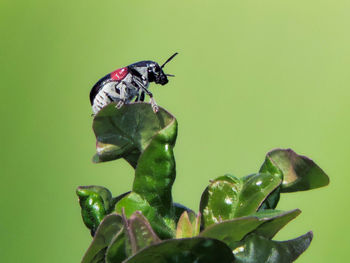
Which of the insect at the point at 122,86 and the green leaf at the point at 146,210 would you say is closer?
the green leaf at the point at 146,210

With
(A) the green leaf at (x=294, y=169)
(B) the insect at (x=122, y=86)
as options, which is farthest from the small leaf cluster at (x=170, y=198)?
(B) the insect at (x=122, y=86)

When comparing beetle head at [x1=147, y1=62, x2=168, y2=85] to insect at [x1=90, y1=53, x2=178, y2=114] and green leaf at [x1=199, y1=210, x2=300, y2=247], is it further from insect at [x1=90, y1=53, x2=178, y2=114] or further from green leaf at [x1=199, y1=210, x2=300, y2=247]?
green leaf at [x1=199, y1=210, x2=300, y2=247]

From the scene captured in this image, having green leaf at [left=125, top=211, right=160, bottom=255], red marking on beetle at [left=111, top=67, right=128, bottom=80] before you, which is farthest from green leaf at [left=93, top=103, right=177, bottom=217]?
red marking on beetle at [left=111, top=67, right=128, bottom=80]

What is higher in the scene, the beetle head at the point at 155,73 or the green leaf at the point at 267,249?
the beetle head at the point at 155,73

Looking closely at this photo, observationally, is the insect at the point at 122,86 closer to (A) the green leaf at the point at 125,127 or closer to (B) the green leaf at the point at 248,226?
(A) the green leaf at the point at 125,127

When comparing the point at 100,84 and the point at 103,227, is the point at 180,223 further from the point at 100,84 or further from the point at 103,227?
the point at 100,84

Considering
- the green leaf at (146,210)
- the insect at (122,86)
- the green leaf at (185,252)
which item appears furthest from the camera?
the insect at (122,86)
